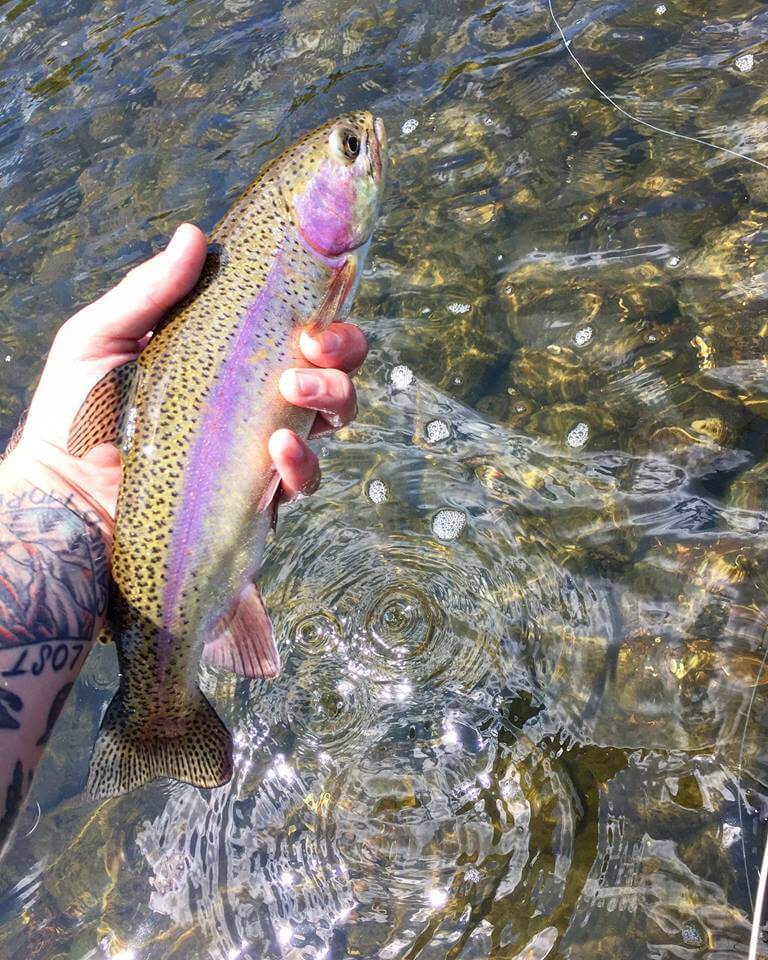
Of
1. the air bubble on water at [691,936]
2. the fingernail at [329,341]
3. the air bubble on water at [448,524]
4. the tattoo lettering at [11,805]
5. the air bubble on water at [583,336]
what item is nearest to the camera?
the tattoo lettering at [11,805]

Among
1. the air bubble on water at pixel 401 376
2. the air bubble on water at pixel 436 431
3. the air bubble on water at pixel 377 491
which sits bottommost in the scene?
the air bubble on water at pixel 436 431

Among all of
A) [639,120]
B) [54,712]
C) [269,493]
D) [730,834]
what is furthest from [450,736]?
[639,120]

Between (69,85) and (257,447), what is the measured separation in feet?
20.9

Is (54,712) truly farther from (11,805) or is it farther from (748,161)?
(748,161)

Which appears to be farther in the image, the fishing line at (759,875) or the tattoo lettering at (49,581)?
the tattoo lettering at (49,581)

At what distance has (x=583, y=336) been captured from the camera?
18.1ft

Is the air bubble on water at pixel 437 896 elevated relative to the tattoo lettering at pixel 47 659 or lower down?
lower down

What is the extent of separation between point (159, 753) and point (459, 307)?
3.67 metres

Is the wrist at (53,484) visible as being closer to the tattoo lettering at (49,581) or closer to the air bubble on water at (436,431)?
the tattoo lettering at (49,581)

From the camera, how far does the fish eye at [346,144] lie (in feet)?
Result: 11.1

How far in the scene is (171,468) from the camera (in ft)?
10.0

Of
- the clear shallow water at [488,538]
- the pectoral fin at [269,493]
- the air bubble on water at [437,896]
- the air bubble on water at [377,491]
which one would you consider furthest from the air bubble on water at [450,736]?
the pectoral fin at [269,493]

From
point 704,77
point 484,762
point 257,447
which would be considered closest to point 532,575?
point 484,762

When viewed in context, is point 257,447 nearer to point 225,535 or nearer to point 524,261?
point 225,535
